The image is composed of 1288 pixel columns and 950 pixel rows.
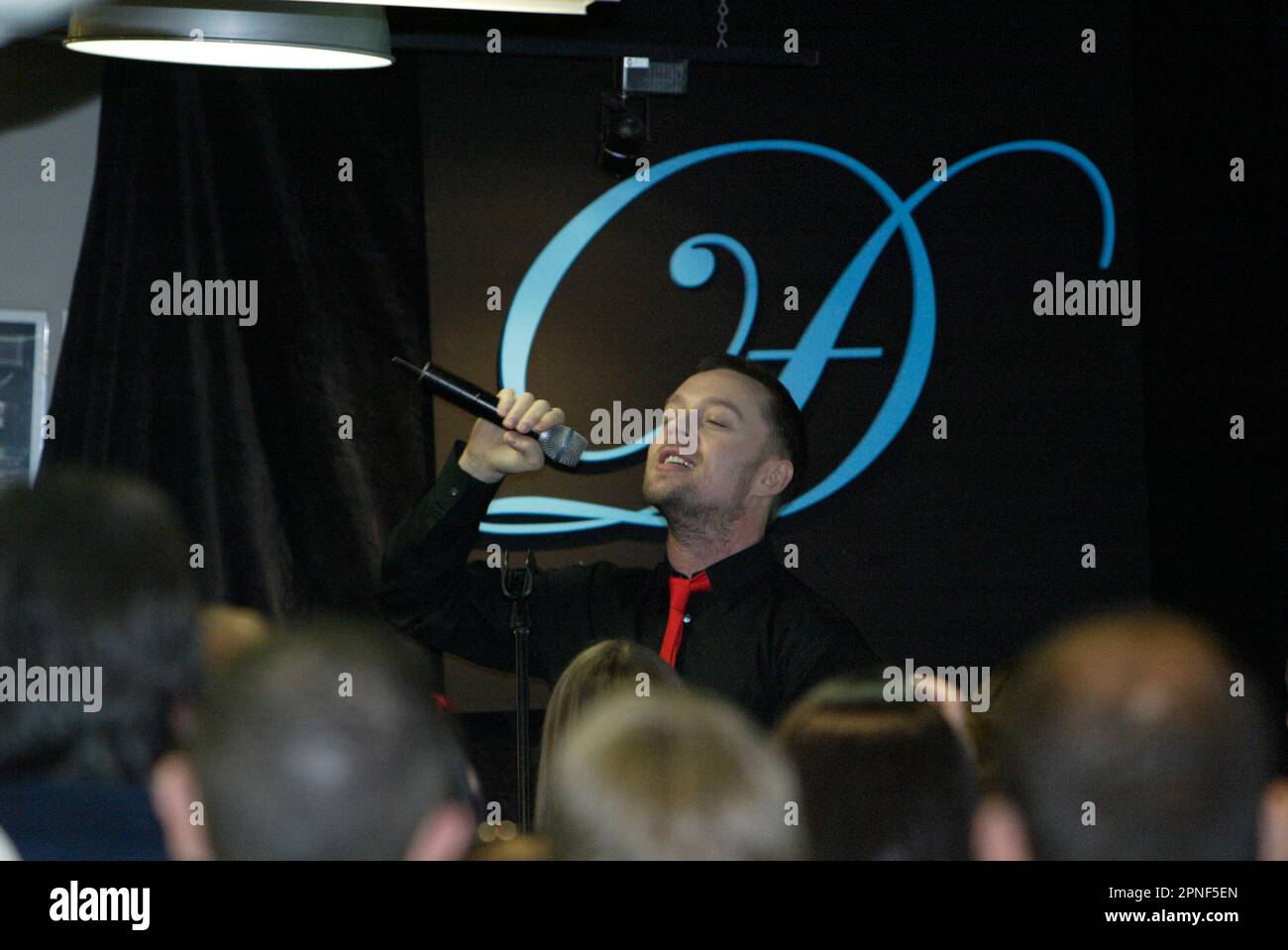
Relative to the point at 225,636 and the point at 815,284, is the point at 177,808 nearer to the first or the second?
the point at 225,636

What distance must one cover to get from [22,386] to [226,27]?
2.14 metres

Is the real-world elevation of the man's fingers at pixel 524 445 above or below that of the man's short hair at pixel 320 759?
above

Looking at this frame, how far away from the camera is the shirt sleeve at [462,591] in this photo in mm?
2906

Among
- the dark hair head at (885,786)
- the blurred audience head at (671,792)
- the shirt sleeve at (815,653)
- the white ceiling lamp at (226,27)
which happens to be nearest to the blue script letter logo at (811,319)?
the shirt sleeve at (815,653)

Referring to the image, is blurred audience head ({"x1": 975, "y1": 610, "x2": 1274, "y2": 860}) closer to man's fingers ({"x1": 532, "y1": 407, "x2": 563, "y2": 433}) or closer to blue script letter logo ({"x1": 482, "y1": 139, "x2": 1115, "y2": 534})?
man's fingers ({"x1": 532, "y1": 407, "x2": 563, "y2": 433})

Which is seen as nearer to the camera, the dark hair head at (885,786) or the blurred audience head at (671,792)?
the blurred audience head at (671,792)

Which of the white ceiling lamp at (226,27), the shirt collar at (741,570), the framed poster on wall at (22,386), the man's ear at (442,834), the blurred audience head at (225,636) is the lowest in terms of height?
the man's ear at (442,834)

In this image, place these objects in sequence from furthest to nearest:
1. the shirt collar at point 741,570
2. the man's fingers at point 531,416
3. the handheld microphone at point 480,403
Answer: the shirt collar at point 741,570
the man's fingers at point 531,416
the handheld microphone at point 480,403

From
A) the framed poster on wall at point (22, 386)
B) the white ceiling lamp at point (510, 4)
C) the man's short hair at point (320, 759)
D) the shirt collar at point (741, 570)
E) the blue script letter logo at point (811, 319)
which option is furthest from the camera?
the blue script letter logo at point (811, 319)

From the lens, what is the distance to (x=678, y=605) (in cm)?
294

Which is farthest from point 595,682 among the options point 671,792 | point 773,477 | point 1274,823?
point 773,477

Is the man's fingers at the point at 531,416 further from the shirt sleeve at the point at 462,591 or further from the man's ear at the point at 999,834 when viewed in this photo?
the man's ear at the point at 999,834

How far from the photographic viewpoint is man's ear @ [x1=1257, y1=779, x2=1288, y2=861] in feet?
4.17
